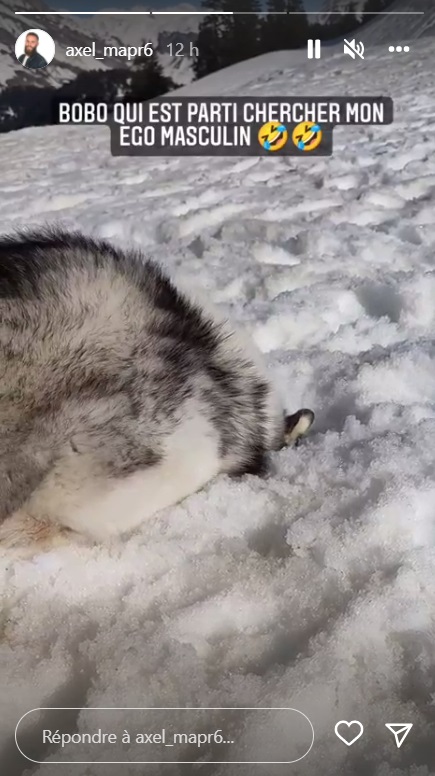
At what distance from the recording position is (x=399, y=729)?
2.17 feet

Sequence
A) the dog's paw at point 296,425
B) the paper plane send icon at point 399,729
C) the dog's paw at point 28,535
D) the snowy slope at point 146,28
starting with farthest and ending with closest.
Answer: the snowy slope at point 146,28 → the dog's paw at point 296,425 → the dog's paw at point 28,535 → the paper plane send icon at point 399,729

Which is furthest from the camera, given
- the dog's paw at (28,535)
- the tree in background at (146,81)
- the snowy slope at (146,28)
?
the tree in background at (146,81)

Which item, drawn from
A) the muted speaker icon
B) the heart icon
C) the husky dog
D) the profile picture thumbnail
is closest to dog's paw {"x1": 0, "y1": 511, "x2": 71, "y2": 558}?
the husky dog

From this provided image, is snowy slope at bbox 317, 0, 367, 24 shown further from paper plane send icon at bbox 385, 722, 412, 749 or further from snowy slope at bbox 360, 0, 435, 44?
paper plane send icon at bbox 385, 722, 412, 749

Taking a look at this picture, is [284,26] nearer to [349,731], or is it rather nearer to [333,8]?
[333,8]

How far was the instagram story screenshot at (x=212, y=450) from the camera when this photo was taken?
689 millimetres

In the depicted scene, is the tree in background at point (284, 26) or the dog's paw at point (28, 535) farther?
the tree in background at point (284, 26)

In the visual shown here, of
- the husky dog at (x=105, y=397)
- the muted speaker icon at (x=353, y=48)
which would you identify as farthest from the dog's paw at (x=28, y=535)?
the muted speaker icon at (x=353, y=48)

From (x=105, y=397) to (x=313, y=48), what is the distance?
2.79ft

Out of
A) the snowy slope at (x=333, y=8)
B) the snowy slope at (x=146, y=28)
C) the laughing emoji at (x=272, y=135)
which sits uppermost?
the snowy slope at (x=333, y=8)

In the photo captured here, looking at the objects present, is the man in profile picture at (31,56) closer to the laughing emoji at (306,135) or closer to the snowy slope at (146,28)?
the snowy slope at (146,28)

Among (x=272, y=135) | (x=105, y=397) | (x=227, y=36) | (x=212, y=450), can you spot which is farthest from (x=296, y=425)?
(x=227, y=36)

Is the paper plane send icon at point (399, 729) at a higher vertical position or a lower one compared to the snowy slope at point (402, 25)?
lower

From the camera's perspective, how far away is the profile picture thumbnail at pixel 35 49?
1.20m
